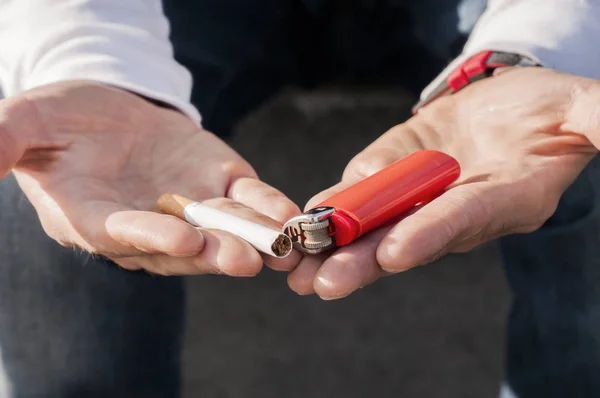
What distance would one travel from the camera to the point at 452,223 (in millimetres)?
870

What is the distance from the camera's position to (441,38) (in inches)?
55.9

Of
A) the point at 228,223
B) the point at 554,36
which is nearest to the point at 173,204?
the point at 228,223

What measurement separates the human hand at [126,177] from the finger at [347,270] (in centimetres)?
6

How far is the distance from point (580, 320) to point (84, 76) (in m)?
0.90

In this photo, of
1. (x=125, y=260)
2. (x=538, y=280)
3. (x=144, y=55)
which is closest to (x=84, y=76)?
(x=144, y=55)

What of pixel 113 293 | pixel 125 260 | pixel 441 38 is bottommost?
pixel 113 293

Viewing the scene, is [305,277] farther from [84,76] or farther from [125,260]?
[84,76]

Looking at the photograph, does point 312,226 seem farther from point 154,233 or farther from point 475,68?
point 475,68

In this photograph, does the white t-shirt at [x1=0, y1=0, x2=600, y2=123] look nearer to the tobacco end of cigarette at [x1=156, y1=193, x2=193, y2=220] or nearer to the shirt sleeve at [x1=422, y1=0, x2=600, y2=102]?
the shirt sleeve at [x1=422, y1=0, x2=600, y2=102]

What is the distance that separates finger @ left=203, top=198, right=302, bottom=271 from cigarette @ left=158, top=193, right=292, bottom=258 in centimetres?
1

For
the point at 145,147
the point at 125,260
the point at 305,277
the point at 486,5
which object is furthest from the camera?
the point at 486,5

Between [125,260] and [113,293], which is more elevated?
[125,260]

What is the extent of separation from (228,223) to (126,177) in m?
0.26

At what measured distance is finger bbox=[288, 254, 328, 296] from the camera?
2.77 feet
